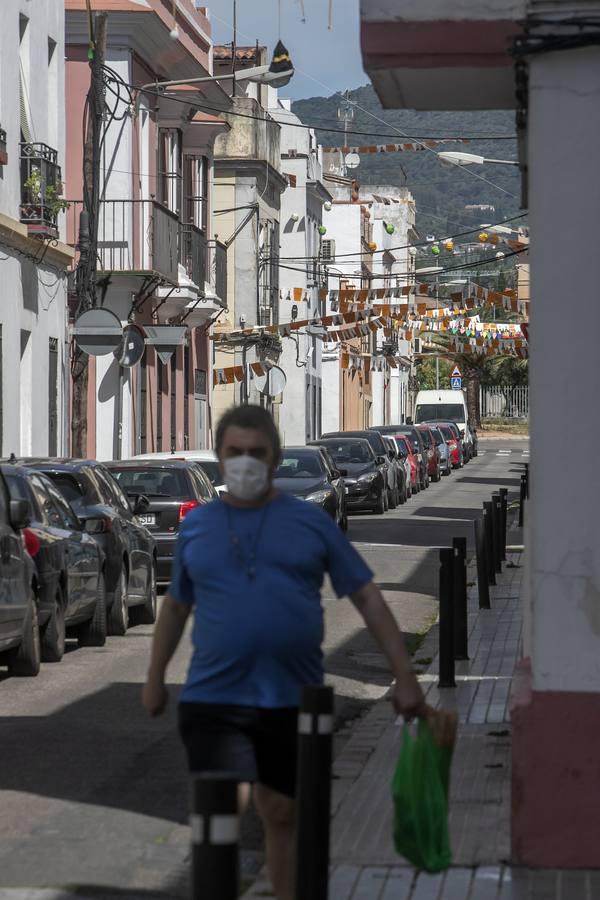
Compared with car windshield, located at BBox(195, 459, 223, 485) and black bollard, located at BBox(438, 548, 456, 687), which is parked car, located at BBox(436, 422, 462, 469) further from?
black bollard, located at BBox(438, 548, 456, 687)

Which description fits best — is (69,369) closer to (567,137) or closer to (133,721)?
(133,721)

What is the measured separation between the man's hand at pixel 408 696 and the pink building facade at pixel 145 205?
2397cm

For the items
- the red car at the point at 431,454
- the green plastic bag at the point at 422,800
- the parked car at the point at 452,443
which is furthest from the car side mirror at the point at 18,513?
the parked car at the point at 452,443

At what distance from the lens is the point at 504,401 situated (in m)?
114

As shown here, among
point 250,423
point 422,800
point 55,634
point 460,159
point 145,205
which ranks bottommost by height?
point 55,634

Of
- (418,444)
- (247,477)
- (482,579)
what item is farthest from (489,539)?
(418,444)

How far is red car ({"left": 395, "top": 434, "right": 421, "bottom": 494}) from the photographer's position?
48.1 meters

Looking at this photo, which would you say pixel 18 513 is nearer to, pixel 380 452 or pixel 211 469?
pixel 211 469

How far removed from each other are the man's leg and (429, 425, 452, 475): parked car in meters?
53.5

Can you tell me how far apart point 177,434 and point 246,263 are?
16.6 metres

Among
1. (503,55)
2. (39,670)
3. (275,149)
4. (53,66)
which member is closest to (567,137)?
(503,55)

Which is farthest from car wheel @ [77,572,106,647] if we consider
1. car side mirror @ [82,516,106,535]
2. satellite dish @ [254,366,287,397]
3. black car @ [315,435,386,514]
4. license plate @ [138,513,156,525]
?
satellite dish @ [254,366,287,397]

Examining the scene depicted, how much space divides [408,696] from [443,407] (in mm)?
69912

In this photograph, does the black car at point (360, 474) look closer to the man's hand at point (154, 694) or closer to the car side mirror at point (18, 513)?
the car side mirror at point (18, 513)
